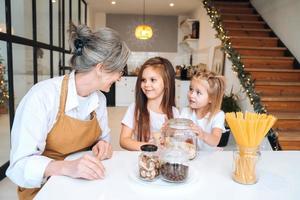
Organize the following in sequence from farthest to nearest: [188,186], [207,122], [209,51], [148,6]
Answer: [148,6]
[209,51]
[207,122]
[188,186]

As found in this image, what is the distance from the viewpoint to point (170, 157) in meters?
1.01

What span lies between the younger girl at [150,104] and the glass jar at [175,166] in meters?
0.65

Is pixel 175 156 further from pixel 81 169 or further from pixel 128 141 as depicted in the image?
pixel 128 141

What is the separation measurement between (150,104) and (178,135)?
0.65 m

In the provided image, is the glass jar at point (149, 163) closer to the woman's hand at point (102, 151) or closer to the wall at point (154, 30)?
the woman's hand at point (102, 151)

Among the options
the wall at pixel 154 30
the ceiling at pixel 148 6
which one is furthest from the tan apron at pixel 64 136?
the wall at pixel 154 30

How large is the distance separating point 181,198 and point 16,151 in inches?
26.8

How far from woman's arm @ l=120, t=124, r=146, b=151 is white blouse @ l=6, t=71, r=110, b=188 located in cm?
33

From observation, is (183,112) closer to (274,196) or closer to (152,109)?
(152,109)

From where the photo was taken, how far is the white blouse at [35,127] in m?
1.09

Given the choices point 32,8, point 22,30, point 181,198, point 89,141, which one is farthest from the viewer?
point 32,8

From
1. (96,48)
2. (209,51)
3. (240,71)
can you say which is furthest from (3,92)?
(209,51)

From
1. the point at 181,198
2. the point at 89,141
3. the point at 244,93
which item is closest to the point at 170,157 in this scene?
the point at 181,198

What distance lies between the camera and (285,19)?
4863mm
